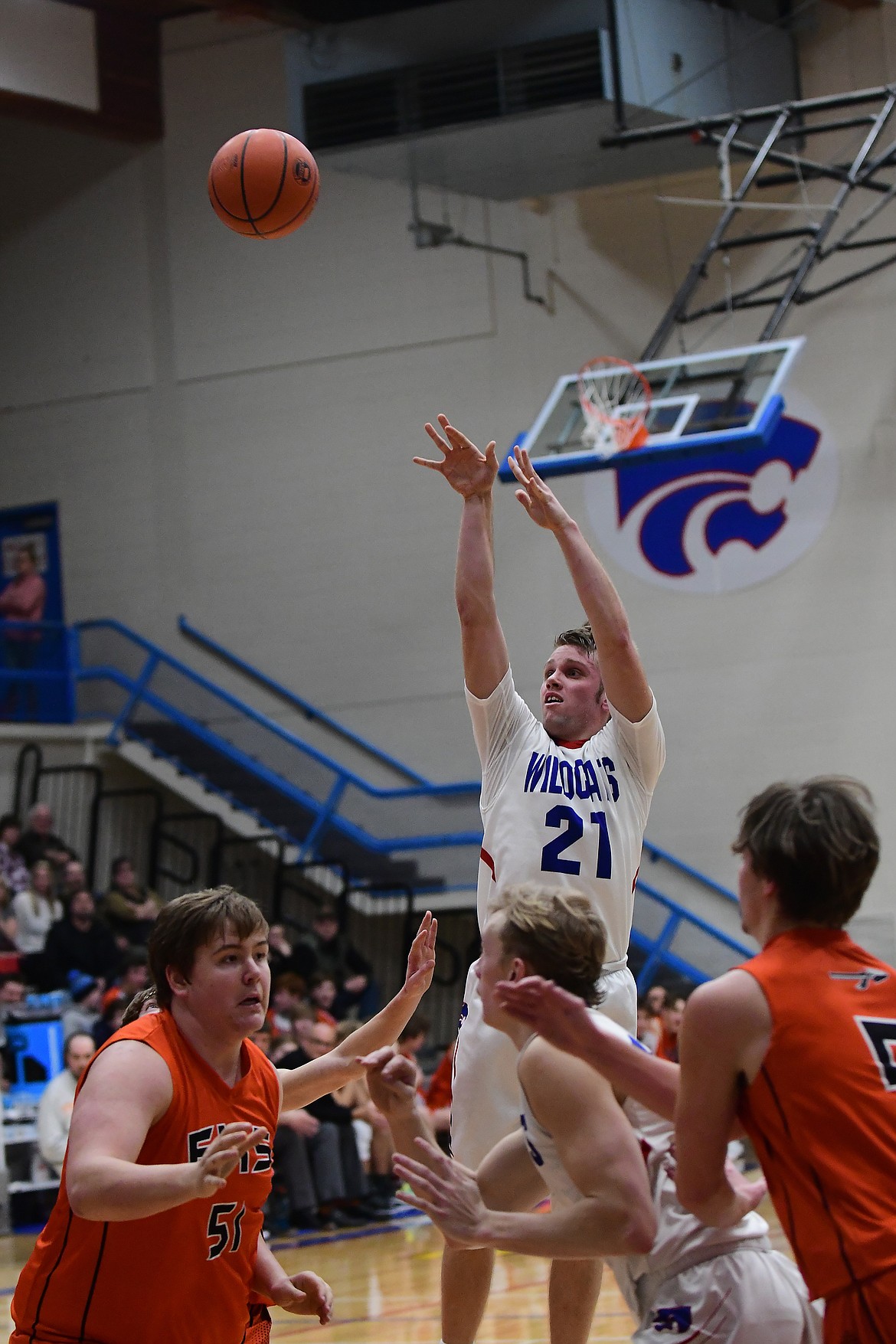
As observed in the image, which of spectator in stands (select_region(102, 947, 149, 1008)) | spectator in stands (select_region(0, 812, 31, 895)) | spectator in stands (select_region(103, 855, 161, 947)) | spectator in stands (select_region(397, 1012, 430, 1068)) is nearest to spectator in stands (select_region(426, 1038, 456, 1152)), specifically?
spectator in stands (select_region(397, 1012, 430, 1068))

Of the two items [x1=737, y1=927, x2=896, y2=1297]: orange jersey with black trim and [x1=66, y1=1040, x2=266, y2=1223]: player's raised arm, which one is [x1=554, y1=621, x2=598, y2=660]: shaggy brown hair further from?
[x1=737, y1=927, x2=896, y2=1297]: orange jersey with black trim

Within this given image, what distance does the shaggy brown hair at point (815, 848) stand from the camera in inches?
119

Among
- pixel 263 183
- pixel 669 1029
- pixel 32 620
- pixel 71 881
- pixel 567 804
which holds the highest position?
pixel 263 183

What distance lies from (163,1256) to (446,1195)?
886 mm

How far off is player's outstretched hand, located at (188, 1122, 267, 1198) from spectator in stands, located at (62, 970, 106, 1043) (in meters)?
9.03

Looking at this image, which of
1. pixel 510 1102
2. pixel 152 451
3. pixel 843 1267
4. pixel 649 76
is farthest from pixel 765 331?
pixel 843 1267

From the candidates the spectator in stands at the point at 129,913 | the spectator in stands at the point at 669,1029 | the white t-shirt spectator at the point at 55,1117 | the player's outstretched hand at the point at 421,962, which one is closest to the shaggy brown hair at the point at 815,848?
the player's outstretched hand at the point at 421,962

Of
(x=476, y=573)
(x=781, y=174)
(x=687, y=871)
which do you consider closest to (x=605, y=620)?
(x=476, y=573)

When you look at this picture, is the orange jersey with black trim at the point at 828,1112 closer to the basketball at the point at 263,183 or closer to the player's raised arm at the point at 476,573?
the player's raised arm at the point at 476,573

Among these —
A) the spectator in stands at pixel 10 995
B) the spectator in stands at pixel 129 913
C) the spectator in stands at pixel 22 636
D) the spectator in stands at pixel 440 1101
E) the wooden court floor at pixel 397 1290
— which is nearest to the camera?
the wooden court floor at pixel 397 1290

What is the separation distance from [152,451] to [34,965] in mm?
7056

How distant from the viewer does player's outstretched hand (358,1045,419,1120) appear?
Result: 132 inches

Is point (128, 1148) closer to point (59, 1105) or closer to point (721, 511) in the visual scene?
point (59, 1105)

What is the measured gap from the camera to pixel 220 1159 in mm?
3289
